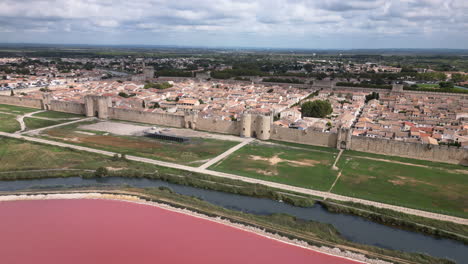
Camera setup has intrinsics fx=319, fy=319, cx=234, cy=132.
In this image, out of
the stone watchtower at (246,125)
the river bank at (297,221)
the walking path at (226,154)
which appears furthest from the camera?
the stone watchtower at (246,125)

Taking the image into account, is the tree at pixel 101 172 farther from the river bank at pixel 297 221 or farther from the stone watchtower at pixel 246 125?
the stone watchtower at pixel 246 125

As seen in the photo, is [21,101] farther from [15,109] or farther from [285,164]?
[285,164]

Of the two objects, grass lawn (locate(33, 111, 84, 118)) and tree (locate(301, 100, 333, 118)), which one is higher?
tree (locate(301, 100, 333, 118))

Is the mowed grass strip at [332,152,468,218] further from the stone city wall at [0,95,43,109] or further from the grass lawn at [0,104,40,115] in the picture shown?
the stone city wall at [0,95,43,109]

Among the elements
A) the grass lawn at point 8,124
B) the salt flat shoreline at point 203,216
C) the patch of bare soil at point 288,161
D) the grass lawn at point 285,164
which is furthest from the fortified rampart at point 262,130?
the salt flat shoreline at point 203,216

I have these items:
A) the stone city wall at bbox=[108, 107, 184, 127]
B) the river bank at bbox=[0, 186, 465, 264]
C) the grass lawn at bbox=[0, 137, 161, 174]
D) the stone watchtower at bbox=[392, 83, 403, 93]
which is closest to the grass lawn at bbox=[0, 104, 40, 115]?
the stone city wall at bbox=[108, 107, 184, 127]

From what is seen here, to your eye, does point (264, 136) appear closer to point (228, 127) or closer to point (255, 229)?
point (228, 127)
